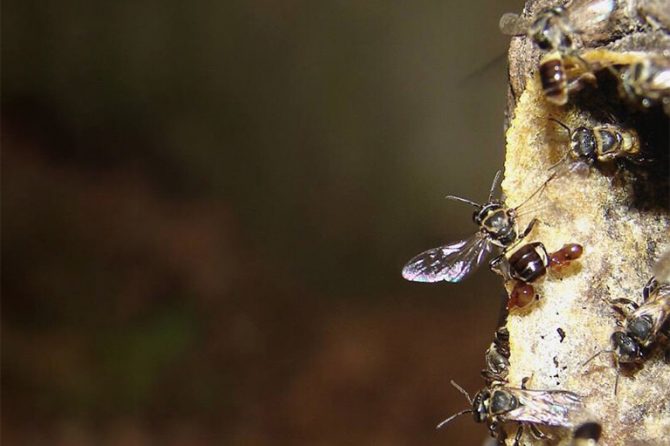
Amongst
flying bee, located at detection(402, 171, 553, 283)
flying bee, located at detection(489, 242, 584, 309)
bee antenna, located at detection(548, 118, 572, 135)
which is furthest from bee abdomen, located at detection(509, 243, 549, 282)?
bee antenna, located at detection(548, 118, 572, 135)

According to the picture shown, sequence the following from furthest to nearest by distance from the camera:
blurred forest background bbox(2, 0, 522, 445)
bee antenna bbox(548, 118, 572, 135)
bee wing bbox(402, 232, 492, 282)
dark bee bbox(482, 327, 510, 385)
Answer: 1. blurred forest background bbox(2, 0, 522, 445)
2. bee wing bbox(402, 232, 492, 282)
3. dark bee bbox(482, 327, 510, 385)
4. bee antenna bbox(548, 118, 572, 135)

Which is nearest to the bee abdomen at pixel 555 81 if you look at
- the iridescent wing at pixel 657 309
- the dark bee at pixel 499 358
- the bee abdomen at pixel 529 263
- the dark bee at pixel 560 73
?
the dark bee at pixel 560 73

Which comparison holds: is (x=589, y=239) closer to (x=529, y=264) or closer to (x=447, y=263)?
(x=529, y=264)

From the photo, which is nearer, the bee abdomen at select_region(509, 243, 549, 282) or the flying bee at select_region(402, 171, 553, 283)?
the bee abdomen at select_region(509, 243, 549, 282)

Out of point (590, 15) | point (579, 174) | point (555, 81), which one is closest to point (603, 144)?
point (579, 174)

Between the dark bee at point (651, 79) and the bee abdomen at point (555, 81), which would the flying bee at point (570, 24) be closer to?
the bee abdomen at point (555, 81)

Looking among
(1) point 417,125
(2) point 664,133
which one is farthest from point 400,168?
(2) point 664,133

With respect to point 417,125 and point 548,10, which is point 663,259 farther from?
point 417,125

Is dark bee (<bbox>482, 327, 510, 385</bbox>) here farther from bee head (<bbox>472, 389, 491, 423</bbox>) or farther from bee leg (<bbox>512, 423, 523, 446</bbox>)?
bee leg (<bbox>512, 423, 523, 446</bbox>)
